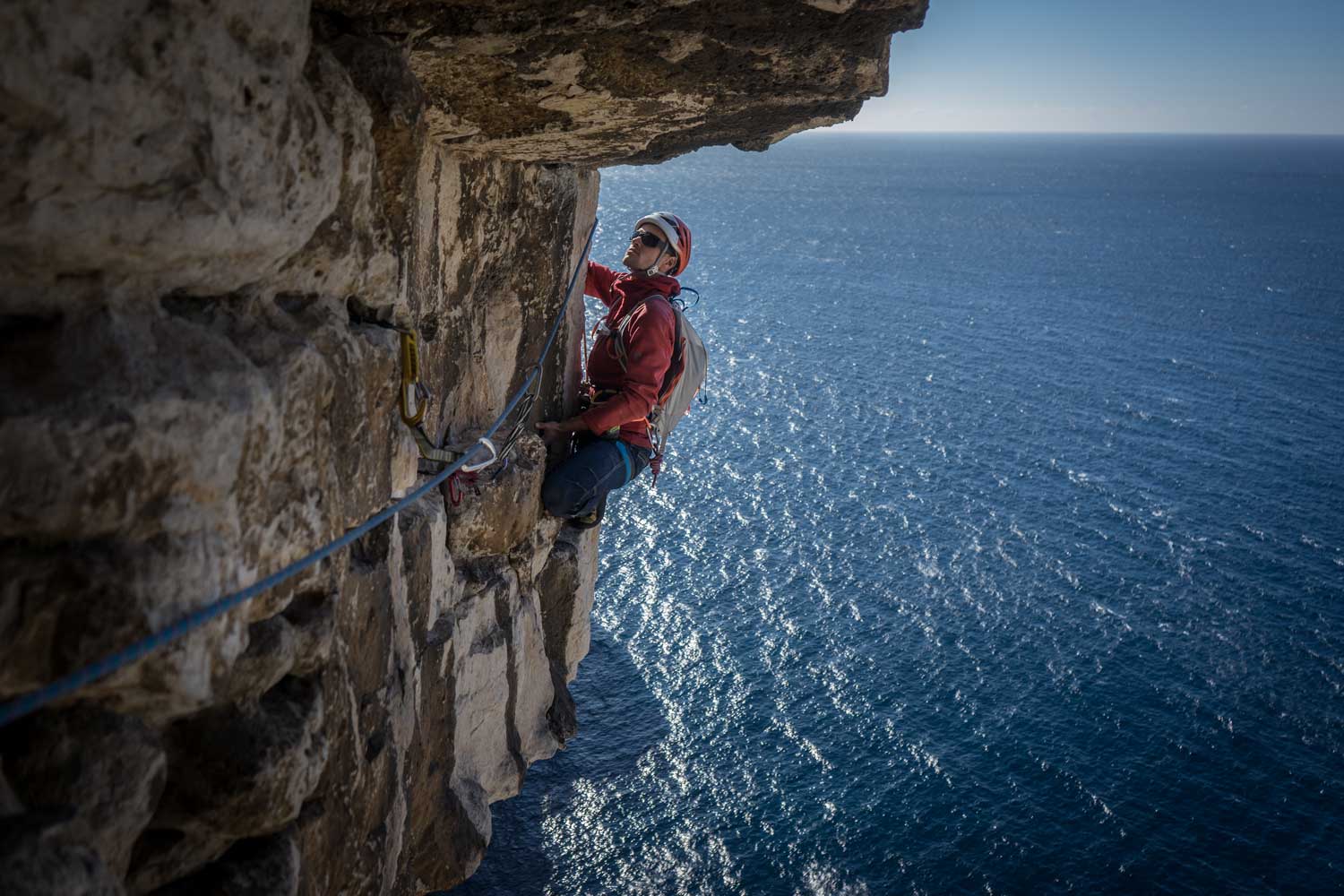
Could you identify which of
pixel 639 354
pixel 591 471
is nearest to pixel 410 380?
pixel 639 354

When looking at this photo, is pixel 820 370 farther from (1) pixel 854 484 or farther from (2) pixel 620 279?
(2) pixel 620 279

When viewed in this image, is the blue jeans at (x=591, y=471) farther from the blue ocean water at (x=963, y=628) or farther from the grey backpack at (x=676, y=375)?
the blue ocean water at (x=963, y=628)

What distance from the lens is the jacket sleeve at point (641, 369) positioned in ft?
34.1

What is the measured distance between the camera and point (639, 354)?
34.3 ft

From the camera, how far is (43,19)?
3246 millimetres

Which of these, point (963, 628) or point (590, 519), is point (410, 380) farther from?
point (963, 628)

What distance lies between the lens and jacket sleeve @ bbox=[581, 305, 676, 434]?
34.1 feet

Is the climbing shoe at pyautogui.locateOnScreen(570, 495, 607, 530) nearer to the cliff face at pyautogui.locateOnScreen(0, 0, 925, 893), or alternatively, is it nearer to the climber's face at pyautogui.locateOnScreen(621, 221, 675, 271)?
the climber's face at pyautogui.locateOnScreen(621, 221, 675, 271)

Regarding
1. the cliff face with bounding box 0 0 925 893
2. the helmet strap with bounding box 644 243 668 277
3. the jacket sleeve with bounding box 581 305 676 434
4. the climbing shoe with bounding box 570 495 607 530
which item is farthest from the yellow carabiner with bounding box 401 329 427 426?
the climbing shoe with bounding box 570 495 607 530

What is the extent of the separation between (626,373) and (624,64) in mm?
3736

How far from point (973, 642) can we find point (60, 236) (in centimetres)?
2610

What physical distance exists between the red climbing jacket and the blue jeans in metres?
0.14

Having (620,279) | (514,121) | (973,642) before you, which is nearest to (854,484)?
(973,642)

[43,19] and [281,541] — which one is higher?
[43,19]
